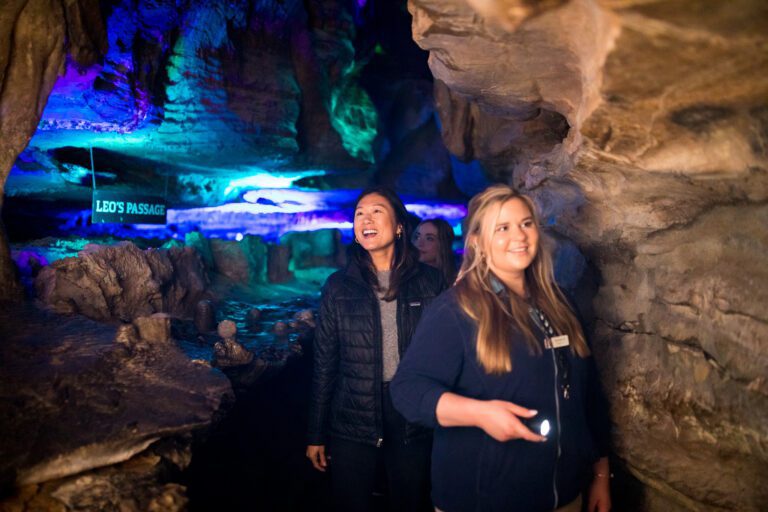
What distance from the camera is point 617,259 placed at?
293 cm

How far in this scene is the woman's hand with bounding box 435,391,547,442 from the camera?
141 centimetres

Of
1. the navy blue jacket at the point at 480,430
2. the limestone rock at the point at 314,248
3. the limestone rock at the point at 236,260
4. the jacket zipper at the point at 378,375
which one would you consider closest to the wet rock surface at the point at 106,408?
the jacket zipper at the point at 378,375

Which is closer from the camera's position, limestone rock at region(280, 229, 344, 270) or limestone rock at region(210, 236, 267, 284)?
limestone rock at region(210, 236, 267, 284)

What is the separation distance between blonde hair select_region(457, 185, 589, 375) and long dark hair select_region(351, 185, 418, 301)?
74 centimetres

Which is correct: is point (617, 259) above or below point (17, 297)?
above

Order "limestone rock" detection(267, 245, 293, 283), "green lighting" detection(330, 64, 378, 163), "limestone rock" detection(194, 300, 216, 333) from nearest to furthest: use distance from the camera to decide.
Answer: "limestone rock" detection(194, 300, 216, 333) < "limestone rock" detection(267, 245, 293, 283) < "green lighting" detection(330, 64, 378, 163)

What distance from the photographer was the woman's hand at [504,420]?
1402 mm

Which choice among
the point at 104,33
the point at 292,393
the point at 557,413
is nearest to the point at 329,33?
the point at 104,33

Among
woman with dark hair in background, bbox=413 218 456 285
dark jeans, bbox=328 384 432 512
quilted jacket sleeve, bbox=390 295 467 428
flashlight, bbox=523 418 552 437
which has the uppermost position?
woman with dark hair in background, bbox=413 218 456 285

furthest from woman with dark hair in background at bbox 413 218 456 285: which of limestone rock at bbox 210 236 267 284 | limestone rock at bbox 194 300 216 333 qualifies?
limestone rock at bbox 210 236 267 284

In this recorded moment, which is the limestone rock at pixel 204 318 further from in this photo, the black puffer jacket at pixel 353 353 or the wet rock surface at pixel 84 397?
the black puffer jacket at pixel 353 353

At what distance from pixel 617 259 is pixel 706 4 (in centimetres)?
188

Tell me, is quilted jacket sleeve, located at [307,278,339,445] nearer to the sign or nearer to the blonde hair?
the blonde hair

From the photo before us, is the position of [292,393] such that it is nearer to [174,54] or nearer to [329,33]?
[174,54]
